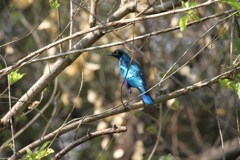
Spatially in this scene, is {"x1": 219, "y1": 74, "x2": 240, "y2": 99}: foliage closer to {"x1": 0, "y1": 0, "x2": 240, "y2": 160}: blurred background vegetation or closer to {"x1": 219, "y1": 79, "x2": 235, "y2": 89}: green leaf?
{"x1": 219, "y1": 79, "x2": 235, "y2": 89}: green leaf

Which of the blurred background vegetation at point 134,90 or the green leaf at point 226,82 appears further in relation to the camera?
the blurred background vegetation at point 134,90

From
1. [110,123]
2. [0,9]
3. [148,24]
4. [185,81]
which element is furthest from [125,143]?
[0,9]

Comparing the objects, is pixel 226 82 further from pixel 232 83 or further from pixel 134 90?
pixel 134 90

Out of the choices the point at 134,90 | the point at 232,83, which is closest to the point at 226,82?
the point at 232,83

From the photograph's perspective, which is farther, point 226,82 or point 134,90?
point 134,90

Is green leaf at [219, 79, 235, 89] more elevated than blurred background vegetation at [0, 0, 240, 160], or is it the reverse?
green leaf at [219, 79, 235, 89]

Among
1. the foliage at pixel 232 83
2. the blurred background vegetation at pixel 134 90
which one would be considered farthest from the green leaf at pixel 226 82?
the blurred background vegetation at pixel 134 90

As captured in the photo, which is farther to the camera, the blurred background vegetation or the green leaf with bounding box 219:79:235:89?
the blurred background vegetation

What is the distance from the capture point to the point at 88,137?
146 inches

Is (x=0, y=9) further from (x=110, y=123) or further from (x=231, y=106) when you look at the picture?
(x=231, y=106)

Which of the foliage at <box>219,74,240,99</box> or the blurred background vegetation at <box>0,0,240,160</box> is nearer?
the foliage at <box>219,74,240,99</box>

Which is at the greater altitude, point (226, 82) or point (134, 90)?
point (226, 82)

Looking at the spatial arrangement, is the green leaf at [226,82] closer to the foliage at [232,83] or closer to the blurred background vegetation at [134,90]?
the foliage at [232,83]

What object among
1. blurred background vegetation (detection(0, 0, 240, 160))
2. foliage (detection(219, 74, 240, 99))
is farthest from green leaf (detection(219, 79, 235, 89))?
blurred background vegetation (detection(0, 0, 240, 160))
